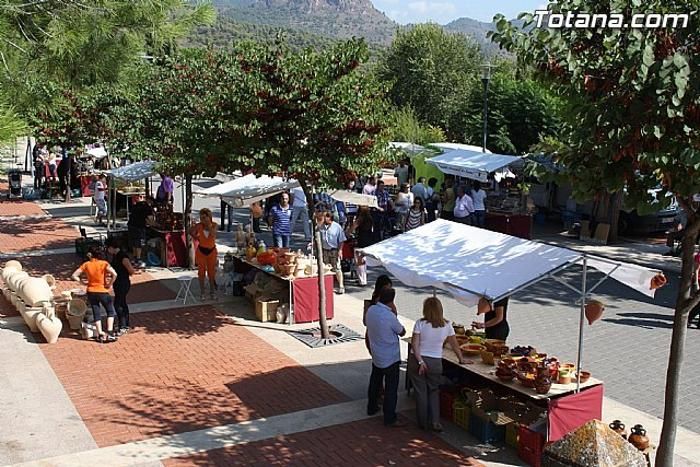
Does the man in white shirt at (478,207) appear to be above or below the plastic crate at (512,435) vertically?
above

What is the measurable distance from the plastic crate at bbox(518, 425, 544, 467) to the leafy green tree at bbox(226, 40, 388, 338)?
178 inches

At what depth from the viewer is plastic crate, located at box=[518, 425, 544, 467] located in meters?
8.08

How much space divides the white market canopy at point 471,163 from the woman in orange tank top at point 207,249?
10.4 meters

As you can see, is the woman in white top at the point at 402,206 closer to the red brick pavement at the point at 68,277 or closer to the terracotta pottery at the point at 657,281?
the red brick pavement at the point at 68,277

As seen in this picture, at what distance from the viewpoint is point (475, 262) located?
927cm

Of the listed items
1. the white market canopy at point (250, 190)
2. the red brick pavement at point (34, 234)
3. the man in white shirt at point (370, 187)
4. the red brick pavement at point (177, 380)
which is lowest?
the red brick pavement at point (34, 234)

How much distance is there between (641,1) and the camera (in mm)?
5984

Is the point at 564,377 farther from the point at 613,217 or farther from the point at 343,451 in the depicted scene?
the point at 613,217

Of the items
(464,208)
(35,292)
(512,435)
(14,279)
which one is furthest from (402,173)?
(512,435)

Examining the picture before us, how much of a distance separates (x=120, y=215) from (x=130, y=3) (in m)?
16.6

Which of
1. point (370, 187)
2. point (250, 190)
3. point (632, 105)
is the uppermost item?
point (632, 105)

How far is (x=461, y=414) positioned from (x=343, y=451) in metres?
1.48

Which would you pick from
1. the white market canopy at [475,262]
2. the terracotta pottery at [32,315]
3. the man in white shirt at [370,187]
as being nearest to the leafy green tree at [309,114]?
the white market canopy at [475,262]

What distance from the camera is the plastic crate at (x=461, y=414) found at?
29.1ft
